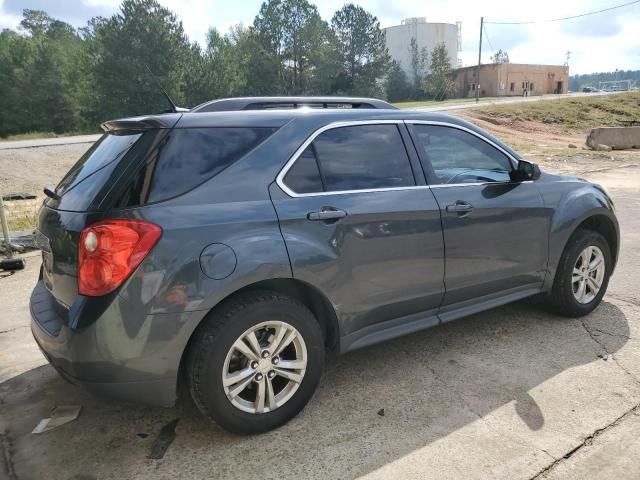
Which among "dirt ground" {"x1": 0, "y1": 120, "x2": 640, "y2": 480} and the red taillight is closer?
the red taillight

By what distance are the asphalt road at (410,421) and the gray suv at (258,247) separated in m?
0.28

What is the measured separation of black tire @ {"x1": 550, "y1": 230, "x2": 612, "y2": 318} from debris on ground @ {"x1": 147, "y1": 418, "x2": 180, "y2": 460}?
3.00 m

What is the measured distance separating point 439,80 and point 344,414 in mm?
74150

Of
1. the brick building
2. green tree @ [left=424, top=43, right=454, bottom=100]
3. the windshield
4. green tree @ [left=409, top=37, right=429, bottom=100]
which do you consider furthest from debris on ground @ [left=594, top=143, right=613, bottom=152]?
green tree @ [left=409, top=37, right=429, bottom=100]

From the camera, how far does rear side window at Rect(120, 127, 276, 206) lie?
8.17 ft

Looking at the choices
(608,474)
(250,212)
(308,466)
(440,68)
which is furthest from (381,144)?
(440,68)

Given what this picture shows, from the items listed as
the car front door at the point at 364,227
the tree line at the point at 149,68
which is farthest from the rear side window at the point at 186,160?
the tree line at the point at 149,68

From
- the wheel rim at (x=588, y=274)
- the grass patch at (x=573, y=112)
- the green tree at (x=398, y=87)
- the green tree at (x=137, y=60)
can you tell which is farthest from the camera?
the green tree at (x=398, y=87)

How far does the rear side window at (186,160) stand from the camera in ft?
8.17

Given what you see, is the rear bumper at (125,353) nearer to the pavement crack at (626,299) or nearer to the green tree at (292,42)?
the pavement crack at (626,299)

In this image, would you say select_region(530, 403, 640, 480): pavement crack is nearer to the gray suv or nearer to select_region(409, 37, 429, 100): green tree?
the gray suv

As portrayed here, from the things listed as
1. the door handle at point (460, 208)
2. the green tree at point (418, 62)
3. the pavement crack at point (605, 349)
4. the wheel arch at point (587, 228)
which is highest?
the green tree at point (418, 62)

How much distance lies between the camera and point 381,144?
128 inches

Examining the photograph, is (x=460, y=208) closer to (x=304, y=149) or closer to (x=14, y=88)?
(x=304, y=149)
